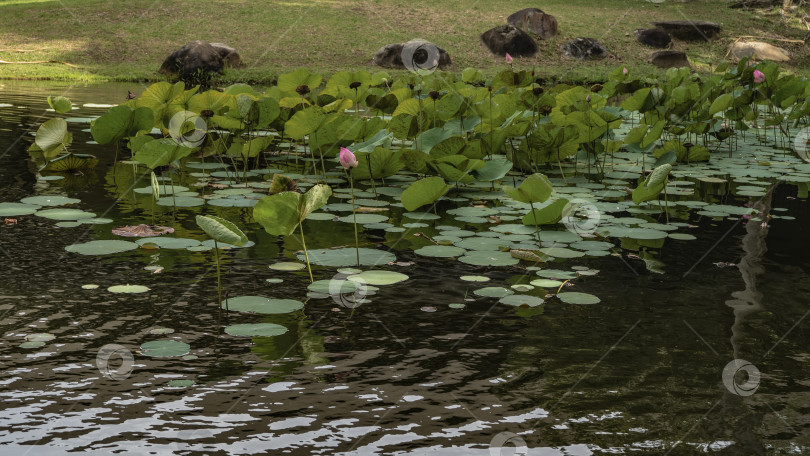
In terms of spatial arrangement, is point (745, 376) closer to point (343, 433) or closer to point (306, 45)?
point (343, 433)

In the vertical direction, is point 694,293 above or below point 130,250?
below

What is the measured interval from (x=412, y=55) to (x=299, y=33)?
3.56 metres

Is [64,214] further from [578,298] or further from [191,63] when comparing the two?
[191,63]

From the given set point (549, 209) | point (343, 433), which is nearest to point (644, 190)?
point (549, 209)

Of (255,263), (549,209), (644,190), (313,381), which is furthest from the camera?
(644,190)

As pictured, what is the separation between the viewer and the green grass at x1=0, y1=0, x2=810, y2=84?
15.0m

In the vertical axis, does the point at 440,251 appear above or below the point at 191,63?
below

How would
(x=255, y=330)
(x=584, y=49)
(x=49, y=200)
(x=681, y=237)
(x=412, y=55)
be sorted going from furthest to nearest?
(x=584, y=49) → (x=412, y=55) → (x=49, y=200) → (x=681, y=237) → (x=255, y=330)

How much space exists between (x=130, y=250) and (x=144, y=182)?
1.51 m

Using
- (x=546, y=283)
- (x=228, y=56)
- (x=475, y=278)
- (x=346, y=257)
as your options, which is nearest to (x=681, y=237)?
(x=546, y=283)

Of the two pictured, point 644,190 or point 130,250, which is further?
point 644,190

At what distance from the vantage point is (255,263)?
2.62 m

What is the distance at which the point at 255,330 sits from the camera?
1981mm

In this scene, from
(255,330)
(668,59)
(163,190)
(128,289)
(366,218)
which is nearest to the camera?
(255,330)
